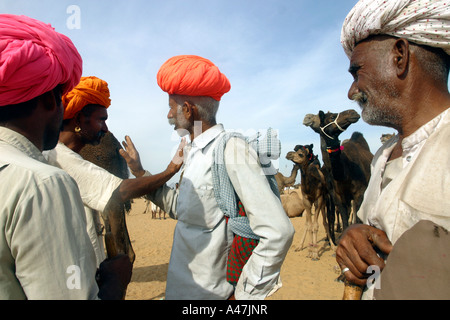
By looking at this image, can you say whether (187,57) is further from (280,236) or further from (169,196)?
(280,236)

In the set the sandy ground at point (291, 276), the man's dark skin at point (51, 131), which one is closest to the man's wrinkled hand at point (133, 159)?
the man's dark skin at point (51, 131)

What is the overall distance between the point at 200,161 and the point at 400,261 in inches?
57.8

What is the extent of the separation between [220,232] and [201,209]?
0.68 feet

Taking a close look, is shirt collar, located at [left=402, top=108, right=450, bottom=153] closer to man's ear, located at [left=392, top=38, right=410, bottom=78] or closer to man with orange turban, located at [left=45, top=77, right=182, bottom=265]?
man's ear, located at [left=392, top=38, right=410, bottom=78]

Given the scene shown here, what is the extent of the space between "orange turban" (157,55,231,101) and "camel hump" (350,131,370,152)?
9.05 metres

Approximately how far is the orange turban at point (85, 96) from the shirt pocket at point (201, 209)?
5.50 ft

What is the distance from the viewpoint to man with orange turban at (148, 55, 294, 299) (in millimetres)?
1813

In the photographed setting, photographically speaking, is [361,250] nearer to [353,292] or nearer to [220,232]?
[353,292]

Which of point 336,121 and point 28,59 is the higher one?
point 28,59

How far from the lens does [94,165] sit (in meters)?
2.64

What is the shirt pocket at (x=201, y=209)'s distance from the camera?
2.07 metres

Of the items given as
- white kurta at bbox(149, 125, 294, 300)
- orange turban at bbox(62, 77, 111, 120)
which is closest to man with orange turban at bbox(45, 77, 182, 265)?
orange turban at bbox(62, 77, 111, 120)

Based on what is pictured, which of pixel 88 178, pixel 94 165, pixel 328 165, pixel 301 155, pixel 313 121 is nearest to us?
pixel 88 178

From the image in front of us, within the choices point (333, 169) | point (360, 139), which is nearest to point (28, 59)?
point (333, 169)
